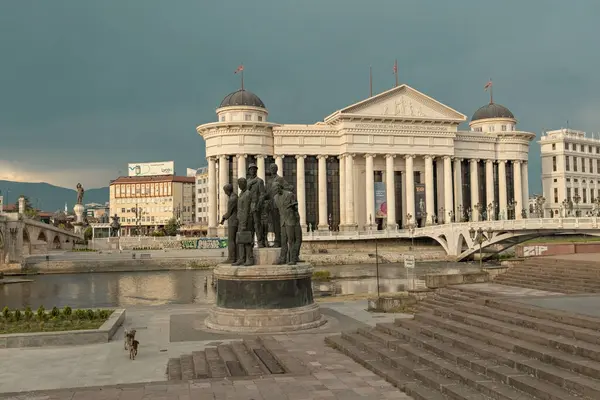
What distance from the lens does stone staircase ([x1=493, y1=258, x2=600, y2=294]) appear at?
21.7 meters

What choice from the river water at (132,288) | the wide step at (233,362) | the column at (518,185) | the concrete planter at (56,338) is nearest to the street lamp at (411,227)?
the river water at (132,288)

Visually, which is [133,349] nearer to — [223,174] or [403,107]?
[223,174]

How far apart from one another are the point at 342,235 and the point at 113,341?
69.3m

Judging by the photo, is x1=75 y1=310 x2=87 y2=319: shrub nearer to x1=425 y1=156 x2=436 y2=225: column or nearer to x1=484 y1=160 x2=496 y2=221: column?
x1=425 y1=156 x2=436 y2=225: column

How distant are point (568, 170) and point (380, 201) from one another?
160ft

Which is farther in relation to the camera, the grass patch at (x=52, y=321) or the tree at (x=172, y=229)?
the tree at (x=172, y=229)

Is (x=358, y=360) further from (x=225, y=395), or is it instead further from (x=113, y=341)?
(x=113, y=341)

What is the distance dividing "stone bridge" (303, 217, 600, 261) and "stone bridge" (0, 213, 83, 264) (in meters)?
39.2

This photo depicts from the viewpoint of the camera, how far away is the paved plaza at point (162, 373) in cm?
1272

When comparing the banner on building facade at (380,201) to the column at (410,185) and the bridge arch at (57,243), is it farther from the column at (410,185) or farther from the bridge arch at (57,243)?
the bridge arch at (57,243)

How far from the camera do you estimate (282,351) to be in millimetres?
16984

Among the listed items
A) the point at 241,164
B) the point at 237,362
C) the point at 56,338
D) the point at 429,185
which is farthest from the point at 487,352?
the point at 429,185

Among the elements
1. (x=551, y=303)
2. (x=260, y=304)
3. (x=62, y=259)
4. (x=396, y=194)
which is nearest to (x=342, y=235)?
(x=396, y=194)

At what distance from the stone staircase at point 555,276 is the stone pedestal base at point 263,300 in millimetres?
8927
